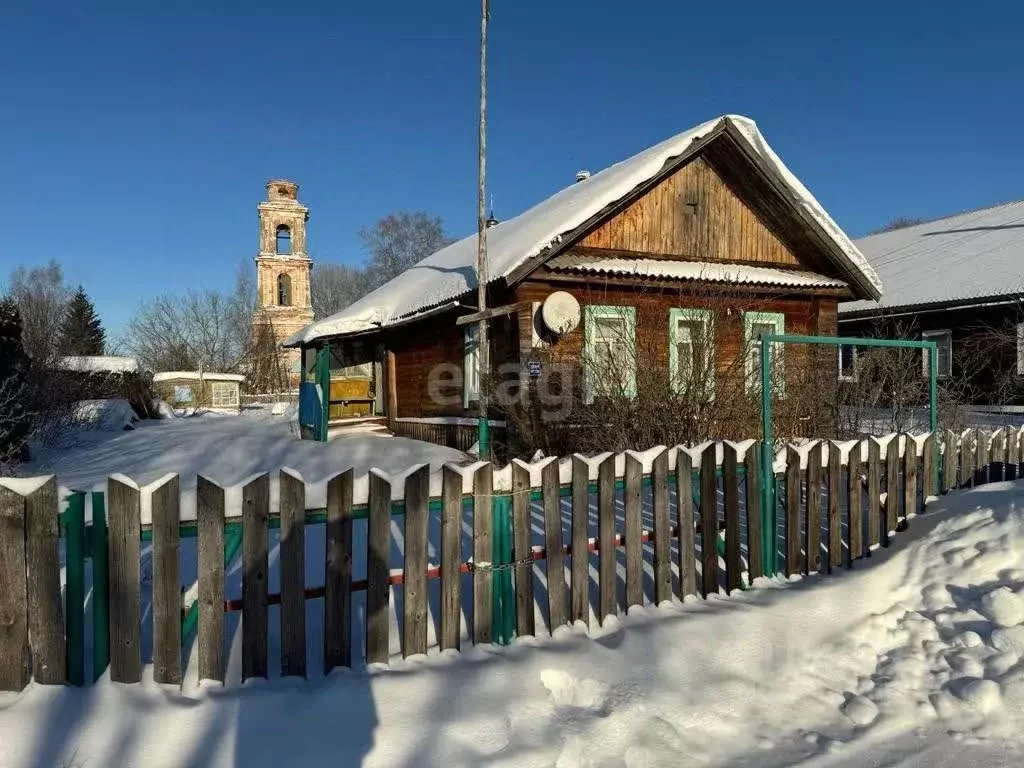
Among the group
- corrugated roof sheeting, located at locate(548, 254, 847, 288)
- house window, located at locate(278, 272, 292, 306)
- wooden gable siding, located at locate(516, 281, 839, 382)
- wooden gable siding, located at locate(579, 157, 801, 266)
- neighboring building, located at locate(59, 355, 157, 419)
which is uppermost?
house window, located at locate(278, 272, 292, 306)

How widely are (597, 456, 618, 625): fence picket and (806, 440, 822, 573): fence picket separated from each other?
1.65 metres

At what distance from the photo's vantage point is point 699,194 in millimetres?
11828

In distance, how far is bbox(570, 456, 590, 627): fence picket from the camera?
12.7ft

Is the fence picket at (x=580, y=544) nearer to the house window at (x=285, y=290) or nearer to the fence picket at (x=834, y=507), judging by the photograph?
the fence picket at (x=834, y=507)

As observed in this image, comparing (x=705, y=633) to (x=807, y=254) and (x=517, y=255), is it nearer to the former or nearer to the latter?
(x=517, y=255)

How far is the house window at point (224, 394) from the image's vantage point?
116ft

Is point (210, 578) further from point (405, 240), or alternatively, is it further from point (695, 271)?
point (405, 240)

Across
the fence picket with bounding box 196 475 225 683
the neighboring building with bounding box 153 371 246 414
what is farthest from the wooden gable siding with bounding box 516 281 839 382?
the neighboring building with bounding box 153 371 246 414

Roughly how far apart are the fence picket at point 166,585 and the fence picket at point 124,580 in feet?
0.24

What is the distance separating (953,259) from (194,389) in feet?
108

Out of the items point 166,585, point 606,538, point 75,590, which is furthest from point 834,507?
point 75,590

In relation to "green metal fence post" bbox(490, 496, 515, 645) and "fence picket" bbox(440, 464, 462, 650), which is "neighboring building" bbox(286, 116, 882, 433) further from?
"fence picket" bbox(440, 464, 462, 650)

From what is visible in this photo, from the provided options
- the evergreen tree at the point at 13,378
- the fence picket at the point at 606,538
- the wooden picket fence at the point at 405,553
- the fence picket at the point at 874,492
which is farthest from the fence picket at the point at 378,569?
the evergreen tree at the point at 13,378

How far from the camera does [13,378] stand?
10414mm
